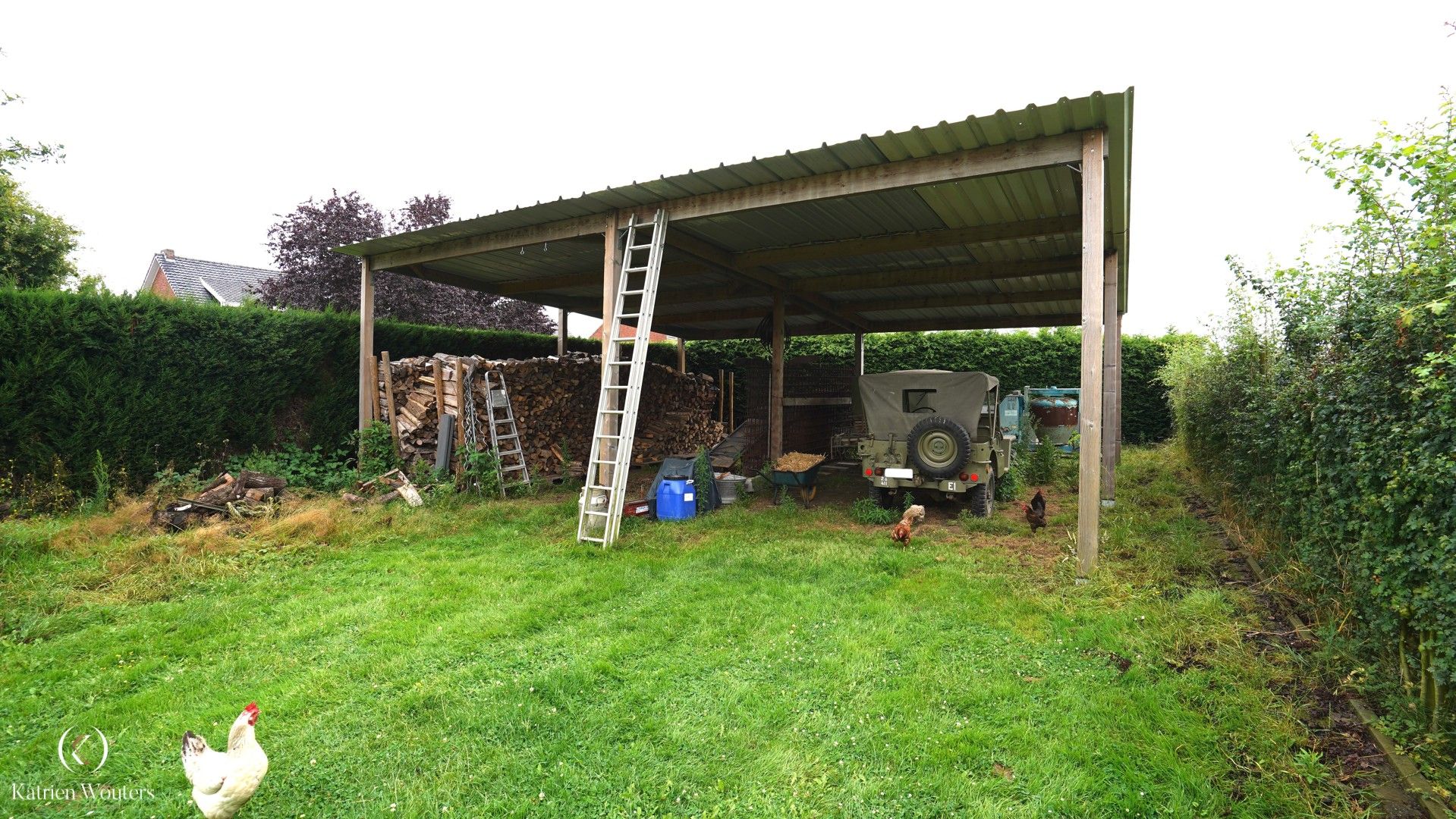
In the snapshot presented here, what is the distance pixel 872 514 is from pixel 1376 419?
16.1 feet

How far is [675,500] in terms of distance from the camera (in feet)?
24.7

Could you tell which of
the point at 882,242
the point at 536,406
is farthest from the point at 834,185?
the point at 536,406

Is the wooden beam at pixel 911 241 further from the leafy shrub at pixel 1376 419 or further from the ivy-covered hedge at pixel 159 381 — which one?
the ivy-covered hedge at pixel 159 381

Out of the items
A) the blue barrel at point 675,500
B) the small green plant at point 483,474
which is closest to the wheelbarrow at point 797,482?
→ the blue barrel at point 675,500

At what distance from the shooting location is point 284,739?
107 inches

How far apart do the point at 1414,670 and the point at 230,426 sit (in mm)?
11234

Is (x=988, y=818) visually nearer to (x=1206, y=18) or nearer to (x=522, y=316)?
(x=1206, y=18)

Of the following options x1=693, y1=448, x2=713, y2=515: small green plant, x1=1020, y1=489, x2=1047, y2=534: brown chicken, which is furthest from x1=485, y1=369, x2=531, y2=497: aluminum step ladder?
x1=1020, y1=489, x2=1047, y2=534: brown chicken

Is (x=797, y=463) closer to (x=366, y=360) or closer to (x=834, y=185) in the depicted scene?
(x=834, y=185)

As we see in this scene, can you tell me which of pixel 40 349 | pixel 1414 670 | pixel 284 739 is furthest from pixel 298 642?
pixel 40 349

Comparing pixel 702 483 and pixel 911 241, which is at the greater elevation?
pixel 911 241

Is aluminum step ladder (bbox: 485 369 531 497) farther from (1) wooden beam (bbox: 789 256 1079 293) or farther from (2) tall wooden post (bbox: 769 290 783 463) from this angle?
(1) wooden beam (bbox: 789 256 1079 293)

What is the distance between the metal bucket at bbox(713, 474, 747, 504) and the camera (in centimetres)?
837

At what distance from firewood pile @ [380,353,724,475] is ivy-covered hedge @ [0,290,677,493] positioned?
972 millimetres
